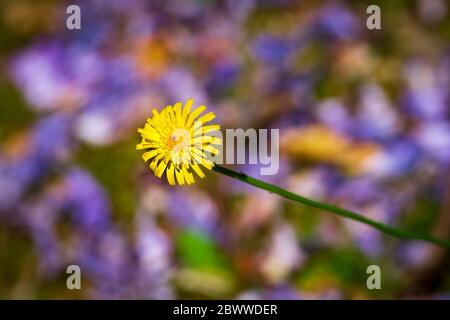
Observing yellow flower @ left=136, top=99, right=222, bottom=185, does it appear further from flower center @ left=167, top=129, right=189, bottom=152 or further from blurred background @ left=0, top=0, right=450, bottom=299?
blurred background @ left=0, top=0, right=450, bottom=299

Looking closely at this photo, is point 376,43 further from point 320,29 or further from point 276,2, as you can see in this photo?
point 276,2

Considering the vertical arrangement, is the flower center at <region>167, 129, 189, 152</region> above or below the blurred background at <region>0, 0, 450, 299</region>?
→ below

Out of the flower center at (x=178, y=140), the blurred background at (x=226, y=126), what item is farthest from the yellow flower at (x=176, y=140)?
the blurred background at (x=226, y=126)

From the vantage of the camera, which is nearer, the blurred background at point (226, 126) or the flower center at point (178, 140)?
the flower center at point (178, 140)

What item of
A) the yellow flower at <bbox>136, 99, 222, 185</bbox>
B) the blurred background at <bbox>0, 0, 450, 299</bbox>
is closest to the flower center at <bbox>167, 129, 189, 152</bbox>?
the yellow flower at <bbox>136, 99, 222, 185</bbox>

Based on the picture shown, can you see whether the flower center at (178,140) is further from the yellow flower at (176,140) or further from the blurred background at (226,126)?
the blurred background at (226,126)

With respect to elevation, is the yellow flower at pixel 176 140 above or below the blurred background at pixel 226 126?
below

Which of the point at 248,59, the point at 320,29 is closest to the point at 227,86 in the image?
the point at 248,59

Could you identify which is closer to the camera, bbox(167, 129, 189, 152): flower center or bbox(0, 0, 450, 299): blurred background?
bbox(167, 129, 189, 152): flower center
